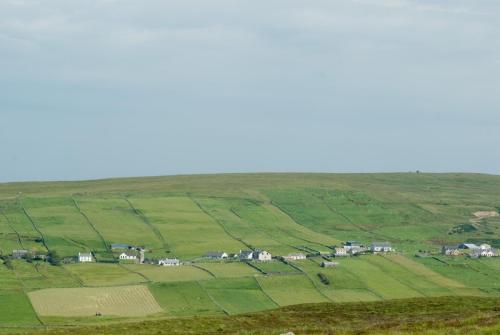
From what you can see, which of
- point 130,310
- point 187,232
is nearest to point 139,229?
point 187,232

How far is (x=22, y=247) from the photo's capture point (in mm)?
174500

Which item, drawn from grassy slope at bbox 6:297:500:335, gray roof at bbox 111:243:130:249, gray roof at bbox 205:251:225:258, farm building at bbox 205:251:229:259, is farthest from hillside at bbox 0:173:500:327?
grassy slope at bbox 6:297:500:335

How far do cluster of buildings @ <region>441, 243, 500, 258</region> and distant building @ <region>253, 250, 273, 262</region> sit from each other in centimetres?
3849

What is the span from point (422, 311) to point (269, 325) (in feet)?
32.7

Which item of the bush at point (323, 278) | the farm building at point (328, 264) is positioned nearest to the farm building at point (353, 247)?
the farm building at point (328, 264)

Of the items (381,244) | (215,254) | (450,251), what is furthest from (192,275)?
(450,251)

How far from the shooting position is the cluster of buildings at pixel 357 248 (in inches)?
6973

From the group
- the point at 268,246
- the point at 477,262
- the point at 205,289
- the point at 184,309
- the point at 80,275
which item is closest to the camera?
the point at 184,309

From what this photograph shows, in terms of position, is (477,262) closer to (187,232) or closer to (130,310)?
(187,232)

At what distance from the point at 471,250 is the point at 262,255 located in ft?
155

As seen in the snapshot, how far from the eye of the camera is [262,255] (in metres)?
169

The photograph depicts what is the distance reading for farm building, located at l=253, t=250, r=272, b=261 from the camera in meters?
167

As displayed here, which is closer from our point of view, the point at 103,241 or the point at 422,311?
the point at 422,311

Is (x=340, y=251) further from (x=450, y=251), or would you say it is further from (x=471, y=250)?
(x=471, y=250)
